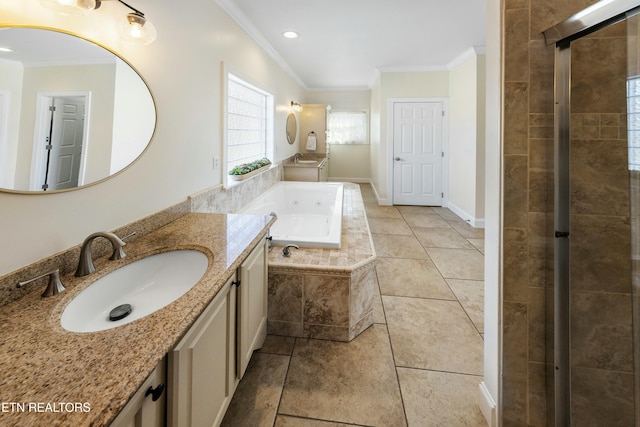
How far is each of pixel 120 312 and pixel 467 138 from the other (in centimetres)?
498

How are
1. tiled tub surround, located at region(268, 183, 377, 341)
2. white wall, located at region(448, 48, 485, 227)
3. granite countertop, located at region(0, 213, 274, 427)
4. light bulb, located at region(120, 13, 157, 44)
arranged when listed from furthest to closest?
white wall, located at region(448, 48, 485, 227) → tiled tub surround, located at region(268, 183, 377, 341) → light bulb, located at region(120, 13, 157, 44) → granite countertop, located at region(0, 213, 274, 427)

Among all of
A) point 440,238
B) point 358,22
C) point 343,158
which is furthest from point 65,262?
point 343,158

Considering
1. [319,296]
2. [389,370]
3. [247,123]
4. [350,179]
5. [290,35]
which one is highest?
[290,35]

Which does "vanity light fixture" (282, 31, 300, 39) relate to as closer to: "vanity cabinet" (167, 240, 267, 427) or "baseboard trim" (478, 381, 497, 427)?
"vanity cabinet" (167, 240, 267, 427)

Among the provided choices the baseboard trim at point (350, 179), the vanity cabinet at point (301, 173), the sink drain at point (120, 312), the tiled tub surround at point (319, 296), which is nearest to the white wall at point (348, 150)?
the baseboard trim at point (350, 179)

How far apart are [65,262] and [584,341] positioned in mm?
2020

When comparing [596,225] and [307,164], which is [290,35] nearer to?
[307,164]

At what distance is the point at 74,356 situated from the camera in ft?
2.11

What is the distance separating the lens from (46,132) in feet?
3.45

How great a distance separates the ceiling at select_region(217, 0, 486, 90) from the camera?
285 cm

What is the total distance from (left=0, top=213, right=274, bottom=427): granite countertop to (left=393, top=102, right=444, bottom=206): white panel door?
5.13 m

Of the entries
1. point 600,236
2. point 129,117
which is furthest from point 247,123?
point 600,236

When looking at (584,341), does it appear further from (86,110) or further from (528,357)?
(86,110)

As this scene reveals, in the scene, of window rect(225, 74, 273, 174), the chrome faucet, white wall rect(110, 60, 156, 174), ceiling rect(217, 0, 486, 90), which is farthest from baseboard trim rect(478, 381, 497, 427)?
ceiling rect(217, 0, 486, 90)
